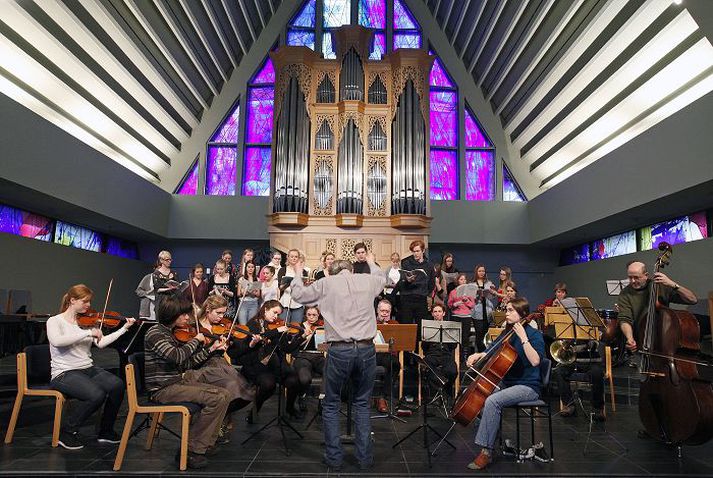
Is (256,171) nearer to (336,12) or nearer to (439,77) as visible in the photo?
(336,12)

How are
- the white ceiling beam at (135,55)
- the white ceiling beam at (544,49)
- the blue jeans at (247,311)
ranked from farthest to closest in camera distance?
1. the white ceiling beam at (544,49)
2. the white ceiling beam at (135,55)
3. the blue jeans at (247,311)

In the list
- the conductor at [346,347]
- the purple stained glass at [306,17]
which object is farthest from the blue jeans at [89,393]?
the purple stained glass at [306,17]

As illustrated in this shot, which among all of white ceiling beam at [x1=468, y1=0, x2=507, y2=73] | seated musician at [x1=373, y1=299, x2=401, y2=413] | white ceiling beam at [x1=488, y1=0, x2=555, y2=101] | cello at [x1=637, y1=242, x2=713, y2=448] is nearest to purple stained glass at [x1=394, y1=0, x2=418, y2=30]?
white ceiling beam at [x1=468, y1=0, x2=507, y2=73]

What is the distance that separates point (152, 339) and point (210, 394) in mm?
567

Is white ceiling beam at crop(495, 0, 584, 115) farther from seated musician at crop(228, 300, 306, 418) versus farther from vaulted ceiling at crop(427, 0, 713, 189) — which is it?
seated musician at crop(228, 300, 306, 418)

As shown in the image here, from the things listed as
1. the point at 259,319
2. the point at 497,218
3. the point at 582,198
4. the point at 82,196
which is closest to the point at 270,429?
the point at 259,319

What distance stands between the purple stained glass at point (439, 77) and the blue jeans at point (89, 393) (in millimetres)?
10999

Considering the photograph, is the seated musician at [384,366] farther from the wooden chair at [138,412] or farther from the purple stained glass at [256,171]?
the purple stained glass at [256,171]

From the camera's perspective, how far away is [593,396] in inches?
201

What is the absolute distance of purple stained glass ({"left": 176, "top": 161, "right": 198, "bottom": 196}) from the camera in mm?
12469

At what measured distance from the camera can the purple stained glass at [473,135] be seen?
1281 centimetres

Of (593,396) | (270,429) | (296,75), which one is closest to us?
(270,429)

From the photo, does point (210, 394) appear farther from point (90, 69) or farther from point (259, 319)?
point (90, 69)

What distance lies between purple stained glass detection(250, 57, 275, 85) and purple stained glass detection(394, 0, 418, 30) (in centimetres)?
340
